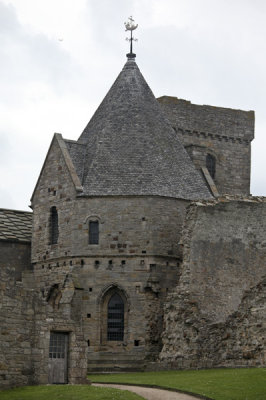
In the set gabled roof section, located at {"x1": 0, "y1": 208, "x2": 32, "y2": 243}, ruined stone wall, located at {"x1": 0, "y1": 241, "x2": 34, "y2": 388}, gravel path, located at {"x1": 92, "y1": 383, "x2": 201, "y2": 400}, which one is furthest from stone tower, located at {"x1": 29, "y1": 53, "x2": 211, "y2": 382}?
ruined stone wall, located at {"x1": 0, "y1": 241, "x2": 34, "y2": 388}

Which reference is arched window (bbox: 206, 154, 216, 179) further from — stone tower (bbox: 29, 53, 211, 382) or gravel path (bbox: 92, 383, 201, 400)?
gravel path (bbox: 92, 383, 201, 400)

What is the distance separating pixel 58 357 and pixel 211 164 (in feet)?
97.7

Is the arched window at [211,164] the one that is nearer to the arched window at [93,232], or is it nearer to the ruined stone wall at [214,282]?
the ruined stone wall at [214,282]

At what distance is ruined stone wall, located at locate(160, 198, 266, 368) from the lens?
41969mm

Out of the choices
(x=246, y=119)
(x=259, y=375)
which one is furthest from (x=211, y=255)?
(x=246, y=119)

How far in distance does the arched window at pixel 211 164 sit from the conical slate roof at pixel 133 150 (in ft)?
29.8

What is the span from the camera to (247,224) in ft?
161

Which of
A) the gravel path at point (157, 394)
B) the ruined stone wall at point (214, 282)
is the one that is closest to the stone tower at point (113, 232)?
the ruined stone wall at point (214, 282)

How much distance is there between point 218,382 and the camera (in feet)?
112

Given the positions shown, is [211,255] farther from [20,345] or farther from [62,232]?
[20,345]

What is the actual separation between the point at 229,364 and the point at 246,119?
28.8 metres

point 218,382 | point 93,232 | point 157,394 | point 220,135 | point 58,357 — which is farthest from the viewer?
point 220,135

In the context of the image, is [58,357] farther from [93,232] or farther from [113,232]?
[93,232]

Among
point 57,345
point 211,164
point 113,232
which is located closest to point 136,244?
point 113,232
